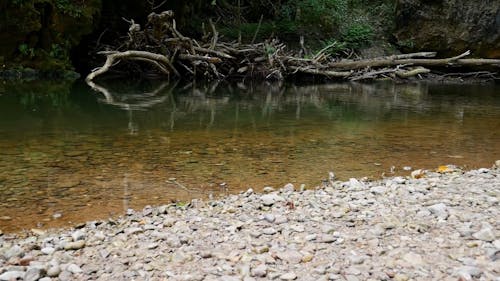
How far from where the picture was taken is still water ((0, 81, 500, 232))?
14.6ft

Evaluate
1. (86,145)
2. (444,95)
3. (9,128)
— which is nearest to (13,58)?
(9,128)

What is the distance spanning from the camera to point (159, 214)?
377cm

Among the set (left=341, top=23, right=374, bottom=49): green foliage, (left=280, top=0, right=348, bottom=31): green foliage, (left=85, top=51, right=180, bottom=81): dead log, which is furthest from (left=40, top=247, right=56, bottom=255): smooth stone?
(left=280, top=0, right=348, bottom=31): green foliage

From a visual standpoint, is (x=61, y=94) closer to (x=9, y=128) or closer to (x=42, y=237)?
(x=9, y=128)

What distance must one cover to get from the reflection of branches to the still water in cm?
2

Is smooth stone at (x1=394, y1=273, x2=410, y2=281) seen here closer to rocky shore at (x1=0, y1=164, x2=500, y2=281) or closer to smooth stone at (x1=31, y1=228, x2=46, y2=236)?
rocky shore at (x1=0, y1=164, x2=500, y2=281)

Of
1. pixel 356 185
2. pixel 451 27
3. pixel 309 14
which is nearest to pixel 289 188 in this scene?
pixel 356 185

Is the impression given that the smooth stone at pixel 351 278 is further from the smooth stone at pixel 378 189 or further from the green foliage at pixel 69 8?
the green foliage at pixel 69 8

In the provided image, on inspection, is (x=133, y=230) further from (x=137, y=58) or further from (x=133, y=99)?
(x=137, y=58)

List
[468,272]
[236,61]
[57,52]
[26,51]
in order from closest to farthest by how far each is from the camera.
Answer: [468,272]
[26,51]
[57,52]
[236,61]

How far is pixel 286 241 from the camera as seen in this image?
300 centimetres

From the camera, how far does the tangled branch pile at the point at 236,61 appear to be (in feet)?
50.3

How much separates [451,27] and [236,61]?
9.30 meters

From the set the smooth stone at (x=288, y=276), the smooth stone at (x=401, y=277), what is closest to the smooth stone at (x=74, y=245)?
the smooth stone at (x=288, y=276)
